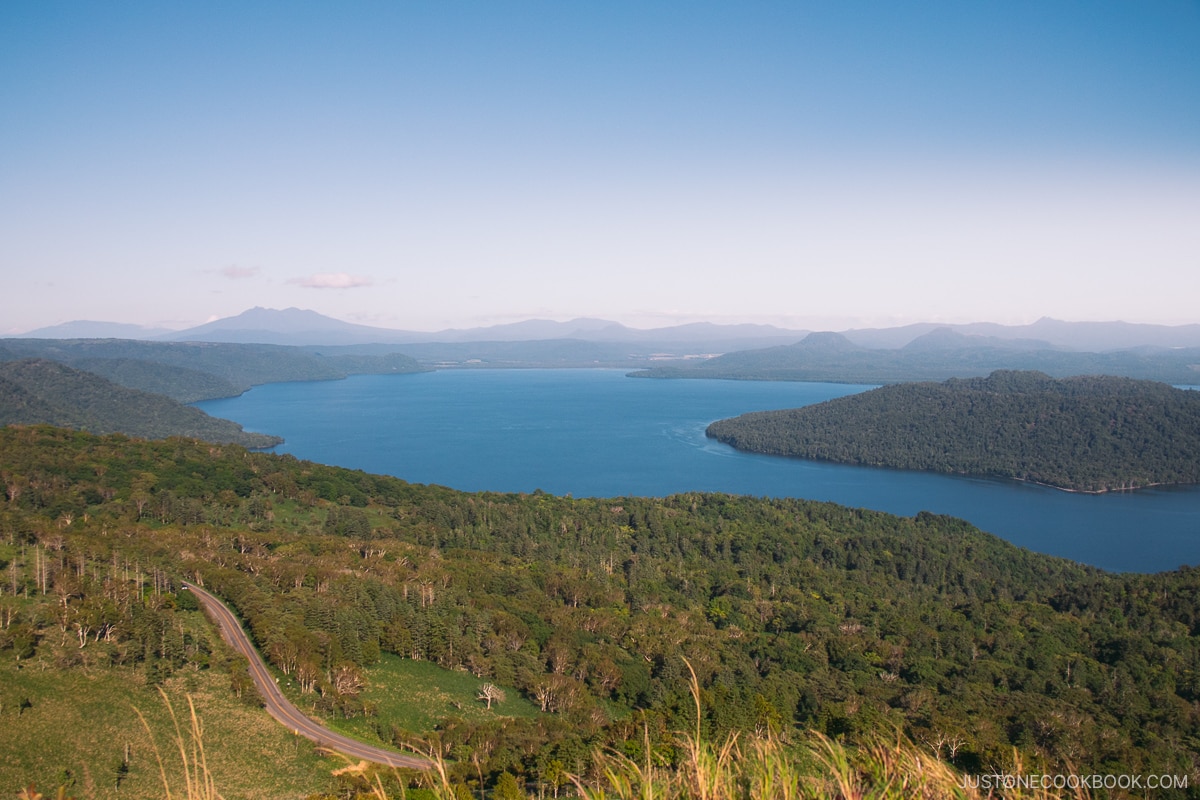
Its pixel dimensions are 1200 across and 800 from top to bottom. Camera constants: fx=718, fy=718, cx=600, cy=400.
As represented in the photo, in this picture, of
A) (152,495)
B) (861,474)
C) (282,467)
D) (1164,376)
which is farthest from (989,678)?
(1164,376)

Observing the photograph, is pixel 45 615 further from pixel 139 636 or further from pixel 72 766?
pixel 72 766

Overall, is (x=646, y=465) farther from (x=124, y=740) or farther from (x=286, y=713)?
(x=124, y=740)

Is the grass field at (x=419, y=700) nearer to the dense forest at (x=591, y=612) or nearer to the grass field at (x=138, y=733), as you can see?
the grass field at (x=138, y=733)

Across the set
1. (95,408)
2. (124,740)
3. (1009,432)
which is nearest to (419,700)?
(124,740)

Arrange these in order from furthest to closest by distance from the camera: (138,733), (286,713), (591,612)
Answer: (591,612) < (286,713) < (138,733)

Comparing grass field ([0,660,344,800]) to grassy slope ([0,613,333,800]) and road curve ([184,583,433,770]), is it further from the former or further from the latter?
road curve ([184,583,433,770])

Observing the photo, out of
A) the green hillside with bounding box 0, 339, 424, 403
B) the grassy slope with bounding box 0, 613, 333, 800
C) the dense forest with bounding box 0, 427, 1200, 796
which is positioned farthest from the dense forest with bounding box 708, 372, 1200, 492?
the green hillside with bounding box 0, 339, 424, 403
